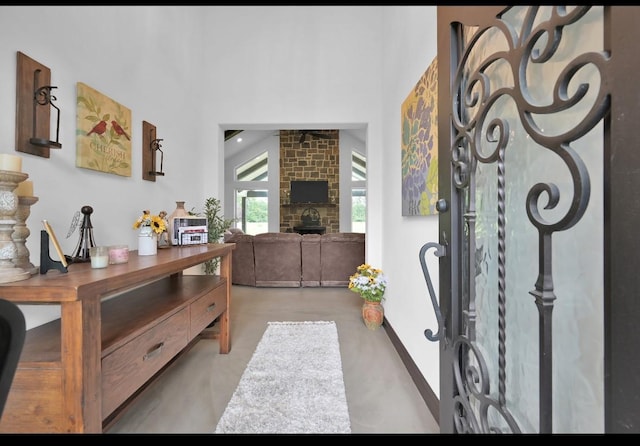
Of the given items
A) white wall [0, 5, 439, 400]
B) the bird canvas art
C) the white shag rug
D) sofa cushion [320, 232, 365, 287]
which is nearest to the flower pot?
white wall [0, 5, 439, 400]

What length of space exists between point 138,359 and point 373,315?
198 centimetres

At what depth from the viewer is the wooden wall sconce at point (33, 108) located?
130cm

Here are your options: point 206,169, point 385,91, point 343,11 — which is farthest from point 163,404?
point 343,11

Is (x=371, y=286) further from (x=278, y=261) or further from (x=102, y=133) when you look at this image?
(x=102, y=133)

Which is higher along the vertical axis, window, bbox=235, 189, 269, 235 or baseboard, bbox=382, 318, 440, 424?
window, bbox=235, 189, 269, 235

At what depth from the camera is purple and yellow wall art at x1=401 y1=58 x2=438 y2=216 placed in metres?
1.55

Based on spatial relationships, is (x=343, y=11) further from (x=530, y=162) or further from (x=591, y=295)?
(x=591, y=295)

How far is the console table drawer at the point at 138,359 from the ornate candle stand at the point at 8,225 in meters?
0.44

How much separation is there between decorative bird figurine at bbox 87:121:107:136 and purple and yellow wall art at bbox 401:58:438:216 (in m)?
2.06

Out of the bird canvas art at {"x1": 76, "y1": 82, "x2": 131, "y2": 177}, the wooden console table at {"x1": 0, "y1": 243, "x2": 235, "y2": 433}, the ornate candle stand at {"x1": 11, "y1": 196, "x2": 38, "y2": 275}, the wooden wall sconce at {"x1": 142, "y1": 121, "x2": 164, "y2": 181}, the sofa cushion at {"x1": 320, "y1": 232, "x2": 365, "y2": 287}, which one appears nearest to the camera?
the wooden console table at {"x1": 0, "y1": 243, "x2": 235, "y2": 433}

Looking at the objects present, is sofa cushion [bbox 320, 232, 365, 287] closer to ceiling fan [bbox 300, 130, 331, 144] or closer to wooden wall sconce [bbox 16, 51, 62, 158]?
wooden wall sconce [bbox 16, 51, 62, 158]

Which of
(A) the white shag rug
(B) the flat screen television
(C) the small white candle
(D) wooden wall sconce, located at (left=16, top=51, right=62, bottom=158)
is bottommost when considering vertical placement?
(A) the white shag rug
